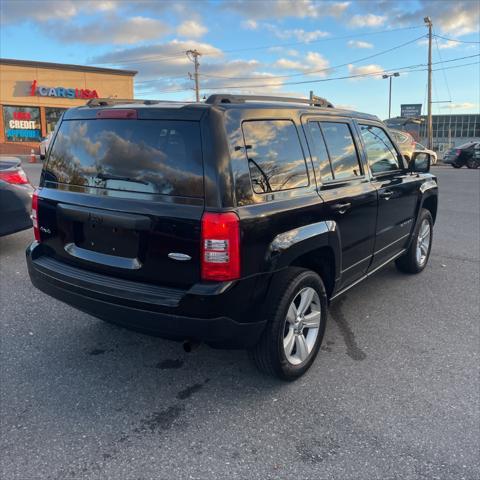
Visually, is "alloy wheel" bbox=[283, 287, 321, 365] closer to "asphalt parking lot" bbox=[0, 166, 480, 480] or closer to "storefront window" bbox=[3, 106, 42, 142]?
"asphalt parking lot" bbox=[0, 166, 480, 480]

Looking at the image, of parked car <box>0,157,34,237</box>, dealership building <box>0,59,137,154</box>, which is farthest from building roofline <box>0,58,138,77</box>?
parked car <box>0,157,34,237</box>

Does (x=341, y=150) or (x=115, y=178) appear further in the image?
(x=341, y=150)

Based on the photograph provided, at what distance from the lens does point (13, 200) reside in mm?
6117

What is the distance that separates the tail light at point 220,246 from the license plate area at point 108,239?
47 centimetres

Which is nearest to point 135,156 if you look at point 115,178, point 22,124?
point 115,178

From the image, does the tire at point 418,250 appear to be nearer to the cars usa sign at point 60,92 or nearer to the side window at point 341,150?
the side window at point 341,150

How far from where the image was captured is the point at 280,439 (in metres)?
2.65

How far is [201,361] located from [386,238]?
→ 6.97 ft

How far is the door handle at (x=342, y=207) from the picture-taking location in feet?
11.3

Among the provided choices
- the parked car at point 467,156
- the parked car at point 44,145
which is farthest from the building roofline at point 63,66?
the parked car at point 467,156

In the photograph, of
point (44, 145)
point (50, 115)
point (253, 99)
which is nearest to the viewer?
point (253, 99)

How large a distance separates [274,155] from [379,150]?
1.89 metres

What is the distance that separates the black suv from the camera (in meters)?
2.63

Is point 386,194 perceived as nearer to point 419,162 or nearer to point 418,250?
point 419,162
